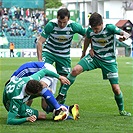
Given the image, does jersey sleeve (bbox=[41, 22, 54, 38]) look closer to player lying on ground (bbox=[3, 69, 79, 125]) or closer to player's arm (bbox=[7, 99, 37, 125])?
player lying on ground (bbox=[3, 69, 79, 125])

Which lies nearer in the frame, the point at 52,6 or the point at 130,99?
the point at 130,99

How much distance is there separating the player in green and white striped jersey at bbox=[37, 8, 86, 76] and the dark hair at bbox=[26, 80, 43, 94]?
207 centimetres

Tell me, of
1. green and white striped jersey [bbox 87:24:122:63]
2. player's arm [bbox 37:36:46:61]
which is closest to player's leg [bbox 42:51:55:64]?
player's arm [bbox 37:36:46:61]

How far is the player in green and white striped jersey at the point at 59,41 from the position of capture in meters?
11.1

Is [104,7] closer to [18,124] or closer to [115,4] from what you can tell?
[115,4]

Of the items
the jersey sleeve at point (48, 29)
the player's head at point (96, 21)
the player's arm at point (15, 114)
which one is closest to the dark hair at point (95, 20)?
the player's head at point (96, 21)

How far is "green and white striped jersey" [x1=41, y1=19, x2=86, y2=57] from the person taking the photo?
11.1 metres

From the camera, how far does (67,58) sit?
11.5 metres

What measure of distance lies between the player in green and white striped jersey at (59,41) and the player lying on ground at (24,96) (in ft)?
5.14

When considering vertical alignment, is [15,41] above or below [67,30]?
below

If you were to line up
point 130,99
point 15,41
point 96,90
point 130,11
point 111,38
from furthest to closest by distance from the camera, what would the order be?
1. point 130,11
2. point 15,41
3. point 96,90
4. point 130,99
5. point 111,38

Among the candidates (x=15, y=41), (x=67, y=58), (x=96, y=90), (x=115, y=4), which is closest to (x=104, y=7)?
(x=115, y=4)

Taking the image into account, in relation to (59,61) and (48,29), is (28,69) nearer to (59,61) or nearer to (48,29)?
(48,29)

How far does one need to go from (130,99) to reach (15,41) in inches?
1473
